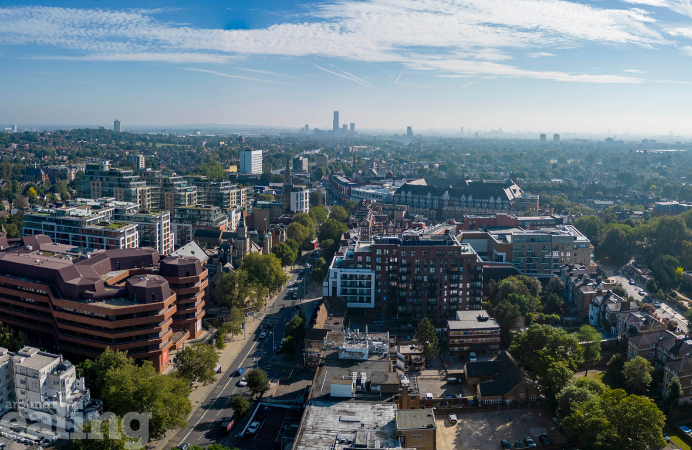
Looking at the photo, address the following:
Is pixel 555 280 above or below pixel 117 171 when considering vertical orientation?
below

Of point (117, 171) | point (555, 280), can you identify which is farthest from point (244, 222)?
point (555, 280)

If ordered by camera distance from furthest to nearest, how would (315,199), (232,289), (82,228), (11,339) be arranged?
(315,199)
(82,228)
(232,289)
(11,339)

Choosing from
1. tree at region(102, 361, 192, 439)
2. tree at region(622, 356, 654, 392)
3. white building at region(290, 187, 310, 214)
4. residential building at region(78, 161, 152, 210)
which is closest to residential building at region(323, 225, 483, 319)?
tree at region(622, 356, 654, 392)

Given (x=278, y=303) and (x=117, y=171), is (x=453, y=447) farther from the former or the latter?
(x=117, y=171)

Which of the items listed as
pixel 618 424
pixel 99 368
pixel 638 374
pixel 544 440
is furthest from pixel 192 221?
pixel 618 424

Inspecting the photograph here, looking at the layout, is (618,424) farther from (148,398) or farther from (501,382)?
(148,398)

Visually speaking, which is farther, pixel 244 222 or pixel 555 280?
pixel 244 222

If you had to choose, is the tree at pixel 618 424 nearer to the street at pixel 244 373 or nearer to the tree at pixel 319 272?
the street at pixel 244 373
